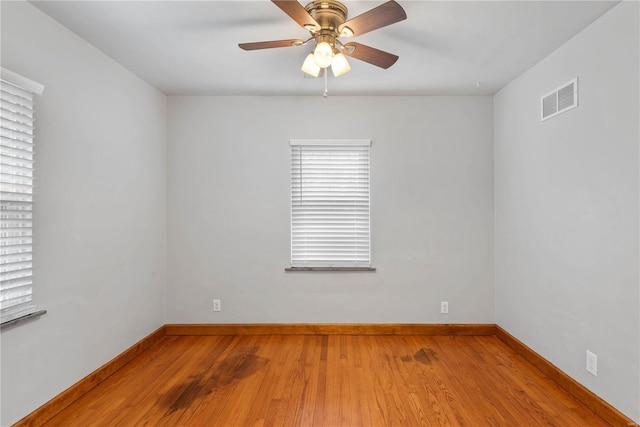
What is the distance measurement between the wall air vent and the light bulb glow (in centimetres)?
186

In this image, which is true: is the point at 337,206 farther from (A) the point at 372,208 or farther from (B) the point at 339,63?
(B) the point at 339,63

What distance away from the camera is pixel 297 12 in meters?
1.81

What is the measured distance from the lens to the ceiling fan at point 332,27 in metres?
1.78

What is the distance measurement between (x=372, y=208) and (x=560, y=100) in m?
1.91

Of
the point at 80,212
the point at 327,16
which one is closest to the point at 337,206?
the point at 327,16

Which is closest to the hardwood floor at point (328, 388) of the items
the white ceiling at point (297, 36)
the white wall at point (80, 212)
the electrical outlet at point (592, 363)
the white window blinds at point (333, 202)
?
the electrical outlet at point (592, 363)

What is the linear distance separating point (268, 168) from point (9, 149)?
2204mm

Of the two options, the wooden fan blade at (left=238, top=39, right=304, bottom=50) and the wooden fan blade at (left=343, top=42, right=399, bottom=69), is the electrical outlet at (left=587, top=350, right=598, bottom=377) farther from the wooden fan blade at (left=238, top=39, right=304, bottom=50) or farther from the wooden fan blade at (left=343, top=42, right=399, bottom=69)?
the wooden fan blade at (left=238, top=39, right=304, bottom=50)

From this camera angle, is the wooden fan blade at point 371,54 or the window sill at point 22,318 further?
the wooden fan blade at point 371,54

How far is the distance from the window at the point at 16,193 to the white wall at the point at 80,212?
0.27ft

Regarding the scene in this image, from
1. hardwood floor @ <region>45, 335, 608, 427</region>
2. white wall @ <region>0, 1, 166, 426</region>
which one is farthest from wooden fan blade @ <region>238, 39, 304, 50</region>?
hardwood floor @ <region>45, 335, 608, 427</region>

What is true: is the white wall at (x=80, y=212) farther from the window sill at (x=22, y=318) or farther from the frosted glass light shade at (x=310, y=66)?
the frosted glass light shade at (x=310, y=66)

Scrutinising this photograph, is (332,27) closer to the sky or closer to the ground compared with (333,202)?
closer to the sky

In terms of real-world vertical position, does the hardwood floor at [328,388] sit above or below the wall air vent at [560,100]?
below
